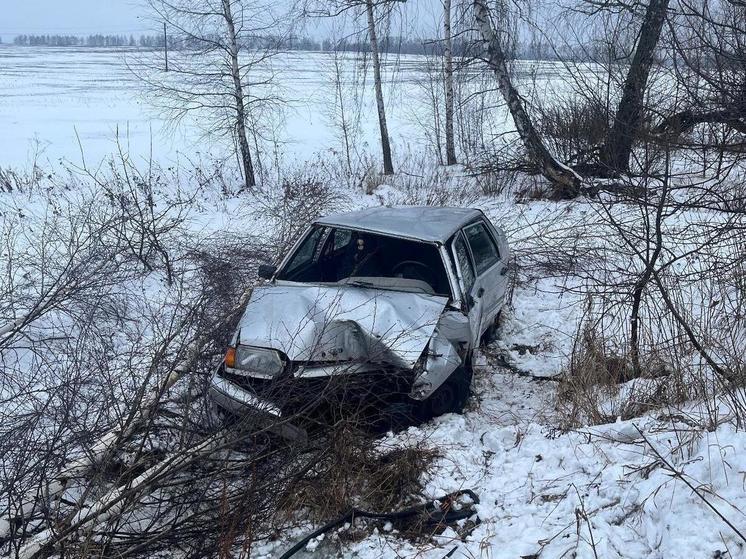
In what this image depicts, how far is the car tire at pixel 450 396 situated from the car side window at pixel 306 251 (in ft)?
5.81

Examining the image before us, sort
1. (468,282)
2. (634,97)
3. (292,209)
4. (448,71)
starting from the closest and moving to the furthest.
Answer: (468,282), (634,97), (292,209), (448,71)

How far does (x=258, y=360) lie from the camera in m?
4.43

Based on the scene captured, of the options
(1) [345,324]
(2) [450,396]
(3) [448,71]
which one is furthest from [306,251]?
(3) [448,71]

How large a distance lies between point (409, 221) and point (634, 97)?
2.59 meters

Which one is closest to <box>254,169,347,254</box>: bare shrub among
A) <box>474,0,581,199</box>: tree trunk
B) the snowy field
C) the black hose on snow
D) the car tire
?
the snowy field

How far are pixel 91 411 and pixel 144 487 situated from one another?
0.86m

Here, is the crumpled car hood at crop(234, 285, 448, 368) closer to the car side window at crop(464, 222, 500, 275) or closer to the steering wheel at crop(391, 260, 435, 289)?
the steering wheel at crop(391, 260, 435, 289)

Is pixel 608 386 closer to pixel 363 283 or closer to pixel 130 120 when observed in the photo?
pixel 363 283

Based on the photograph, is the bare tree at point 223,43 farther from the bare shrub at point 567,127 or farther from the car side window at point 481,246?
the car side window at point 481,246

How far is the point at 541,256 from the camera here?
367 inches

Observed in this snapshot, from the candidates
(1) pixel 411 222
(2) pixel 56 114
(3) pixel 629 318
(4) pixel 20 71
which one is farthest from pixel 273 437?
(4) pixel 20 71

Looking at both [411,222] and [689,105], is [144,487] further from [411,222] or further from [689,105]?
[689,105]

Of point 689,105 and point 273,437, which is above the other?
point 689,105

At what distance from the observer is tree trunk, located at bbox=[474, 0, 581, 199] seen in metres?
12.4
